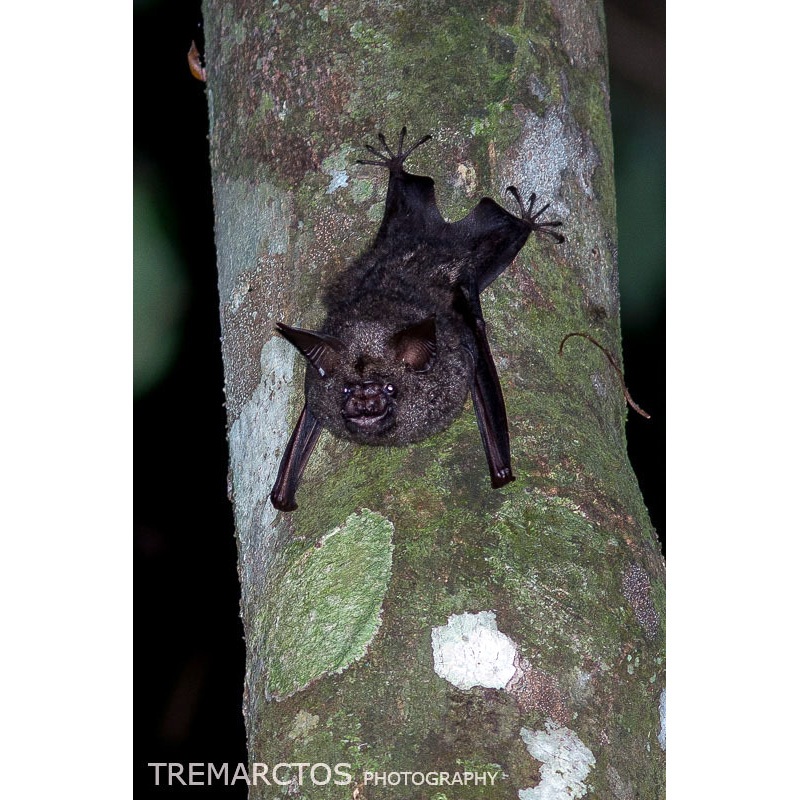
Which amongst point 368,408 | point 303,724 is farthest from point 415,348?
point 303,724

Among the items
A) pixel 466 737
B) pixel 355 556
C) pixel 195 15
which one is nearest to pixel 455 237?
pixel 355 556

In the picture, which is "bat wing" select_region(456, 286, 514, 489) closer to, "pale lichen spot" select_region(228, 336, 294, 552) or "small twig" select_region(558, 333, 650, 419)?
"small twig" select_region(558, 333, 650, 419)

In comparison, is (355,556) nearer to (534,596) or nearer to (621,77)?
(534,596)

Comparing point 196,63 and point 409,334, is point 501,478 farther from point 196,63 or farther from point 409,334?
point 196,63

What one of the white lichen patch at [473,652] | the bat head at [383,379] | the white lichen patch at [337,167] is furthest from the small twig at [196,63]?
the white lichen patch at [473,652]

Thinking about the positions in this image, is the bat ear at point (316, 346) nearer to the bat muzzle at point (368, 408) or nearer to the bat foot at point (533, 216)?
the bat muzzle at point (368, 408)

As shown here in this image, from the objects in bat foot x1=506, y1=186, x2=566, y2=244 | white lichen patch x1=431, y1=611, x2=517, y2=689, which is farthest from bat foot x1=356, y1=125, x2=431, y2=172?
white lichen patch x1=431, y1=611, x2=517, y2=689
